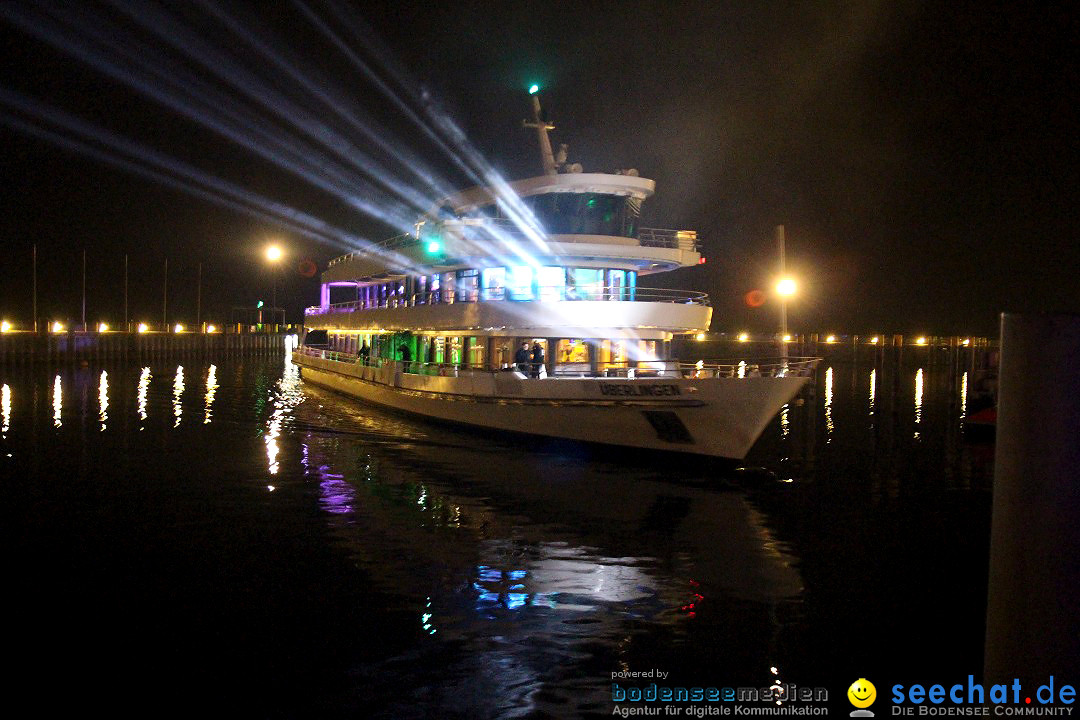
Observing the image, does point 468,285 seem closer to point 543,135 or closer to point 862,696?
point 543,135

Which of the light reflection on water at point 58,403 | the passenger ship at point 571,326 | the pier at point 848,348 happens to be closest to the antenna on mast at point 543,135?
the passenger ship at point 571,326

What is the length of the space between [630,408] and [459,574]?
9.16 meters

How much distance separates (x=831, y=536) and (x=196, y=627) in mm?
9645

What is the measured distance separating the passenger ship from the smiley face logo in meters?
10.7

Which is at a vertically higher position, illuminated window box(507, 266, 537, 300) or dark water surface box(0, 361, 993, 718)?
illuminated window box(507, 266, 537, 300)

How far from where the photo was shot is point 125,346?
71.8 metres

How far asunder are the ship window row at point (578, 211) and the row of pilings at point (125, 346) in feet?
157

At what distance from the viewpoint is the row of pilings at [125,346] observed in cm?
5903

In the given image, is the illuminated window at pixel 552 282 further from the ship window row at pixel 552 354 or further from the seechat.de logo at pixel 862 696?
the seechat.de logo at pixel 862 696

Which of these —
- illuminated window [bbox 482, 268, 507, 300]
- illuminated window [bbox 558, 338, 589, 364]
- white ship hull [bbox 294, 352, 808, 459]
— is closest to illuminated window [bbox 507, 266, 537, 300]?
illuminated window [bbox 482, 268, 507, 300]

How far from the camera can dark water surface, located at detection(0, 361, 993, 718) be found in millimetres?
7680

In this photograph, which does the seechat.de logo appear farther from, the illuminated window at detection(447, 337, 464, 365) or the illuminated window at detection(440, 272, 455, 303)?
the illuminated window at detection(440, 272, 455, 303)

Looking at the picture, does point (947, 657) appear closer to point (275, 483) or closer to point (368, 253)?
point (275, 483)

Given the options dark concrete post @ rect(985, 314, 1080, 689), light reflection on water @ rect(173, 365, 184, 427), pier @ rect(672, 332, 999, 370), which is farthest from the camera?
pier @ rect(672, 332, 999, 370)
